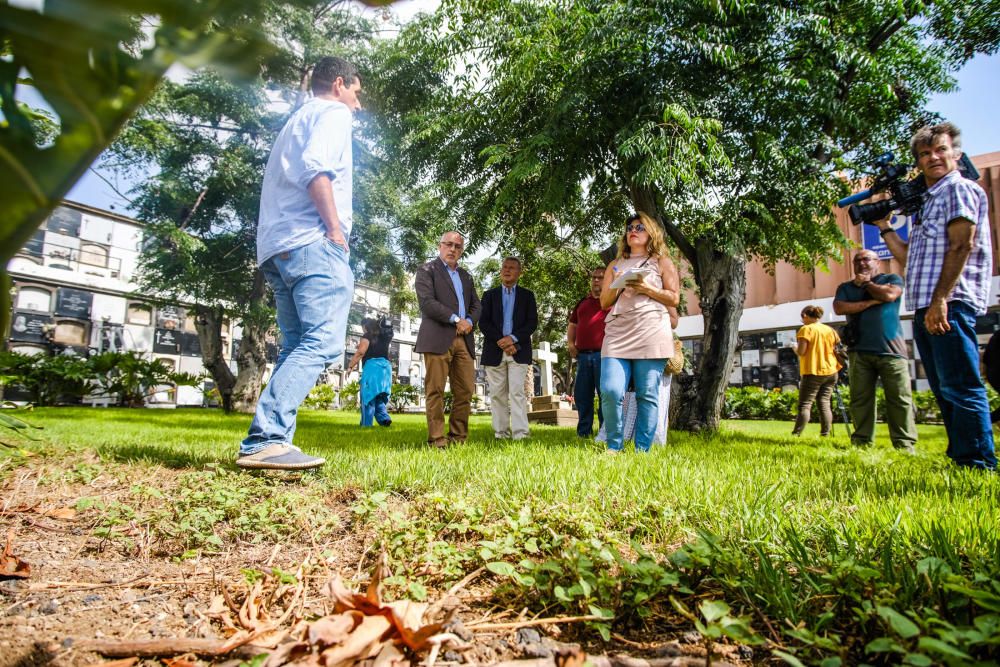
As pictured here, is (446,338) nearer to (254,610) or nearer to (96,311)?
(254,610)

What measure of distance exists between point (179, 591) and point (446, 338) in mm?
3679

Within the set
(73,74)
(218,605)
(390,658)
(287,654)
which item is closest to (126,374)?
(218,605)

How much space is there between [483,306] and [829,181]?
4.22 meters

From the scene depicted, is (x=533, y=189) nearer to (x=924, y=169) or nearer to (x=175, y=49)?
(x=924, y=169)

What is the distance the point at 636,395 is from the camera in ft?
14.7

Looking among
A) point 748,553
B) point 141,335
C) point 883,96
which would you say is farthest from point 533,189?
point 141,335

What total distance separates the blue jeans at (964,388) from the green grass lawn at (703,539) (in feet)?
0.72

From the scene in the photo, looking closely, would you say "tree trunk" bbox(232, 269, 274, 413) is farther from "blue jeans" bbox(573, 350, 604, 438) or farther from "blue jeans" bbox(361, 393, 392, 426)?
"blue jeans" bbox(573, 350, 604, 438)

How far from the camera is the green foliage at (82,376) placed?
48.6 ft

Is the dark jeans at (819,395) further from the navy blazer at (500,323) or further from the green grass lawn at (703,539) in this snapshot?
the green grass lawn at (703,539)

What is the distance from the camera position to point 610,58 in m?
6.02

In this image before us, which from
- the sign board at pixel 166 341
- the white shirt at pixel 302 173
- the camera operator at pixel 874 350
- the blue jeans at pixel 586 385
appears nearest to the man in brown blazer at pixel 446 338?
the blue jeans at pixel 586 385

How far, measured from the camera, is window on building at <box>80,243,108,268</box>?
30439 millimetres

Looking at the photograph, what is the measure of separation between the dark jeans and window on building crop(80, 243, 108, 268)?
115ft
